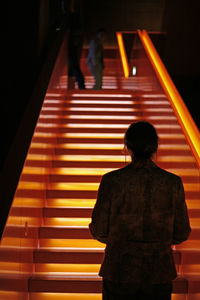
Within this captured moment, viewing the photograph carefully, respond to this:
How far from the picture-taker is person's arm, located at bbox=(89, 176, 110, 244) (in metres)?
1.90

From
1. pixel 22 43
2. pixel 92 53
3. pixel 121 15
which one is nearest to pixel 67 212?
pixel 22 43

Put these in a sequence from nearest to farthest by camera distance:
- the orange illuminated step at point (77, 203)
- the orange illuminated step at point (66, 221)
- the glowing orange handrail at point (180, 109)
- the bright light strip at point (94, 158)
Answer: the glowing orange handrail at point (180, 109)
the orange illuminated step at point (66, 221)
the orange illuminated step at point (77, 203)
the bright light strip at point (94, 158)

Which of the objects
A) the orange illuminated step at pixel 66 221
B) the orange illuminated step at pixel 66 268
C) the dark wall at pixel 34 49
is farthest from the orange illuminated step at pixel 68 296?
the dark wall at pixel 34 49

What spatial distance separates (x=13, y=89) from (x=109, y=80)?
7.45 meters

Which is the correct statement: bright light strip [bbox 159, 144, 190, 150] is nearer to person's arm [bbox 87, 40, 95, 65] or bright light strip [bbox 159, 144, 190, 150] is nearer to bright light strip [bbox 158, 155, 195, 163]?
bright light strip [bbox 158, 155, 195, 163]

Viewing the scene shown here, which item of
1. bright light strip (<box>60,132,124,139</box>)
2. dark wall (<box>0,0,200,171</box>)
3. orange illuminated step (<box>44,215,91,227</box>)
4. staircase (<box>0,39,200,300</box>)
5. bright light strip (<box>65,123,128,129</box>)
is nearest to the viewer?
staircase (<box>0,39,200,300</box>)

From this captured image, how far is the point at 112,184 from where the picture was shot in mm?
1890

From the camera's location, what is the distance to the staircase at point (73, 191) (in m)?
3.27

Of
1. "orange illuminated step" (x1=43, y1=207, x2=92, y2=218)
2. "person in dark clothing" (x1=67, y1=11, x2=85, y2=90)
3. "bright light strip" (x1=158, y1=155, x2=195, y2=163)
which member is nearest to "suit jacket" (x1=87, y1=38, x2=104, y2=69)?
"person in dark clothing" (x1=67, y1=11, x2=85, y2=90)

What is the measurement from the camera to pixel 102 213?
6.31ft

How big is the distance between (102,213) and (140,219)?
0.57 ft

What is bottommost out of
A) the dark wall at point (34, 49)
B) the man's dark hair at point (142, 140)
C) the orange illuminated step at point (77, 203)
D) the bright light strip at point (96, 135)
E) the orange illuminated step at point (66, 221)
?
the orange illuminated step at point (66, 221)

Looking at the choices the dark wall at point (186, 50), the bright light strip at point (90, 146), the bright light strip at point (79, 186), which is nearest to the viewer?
the bright light strip at point (79, 186)

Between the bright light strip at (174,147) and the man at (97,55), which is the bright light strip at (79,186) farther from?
the man at (97,55)
